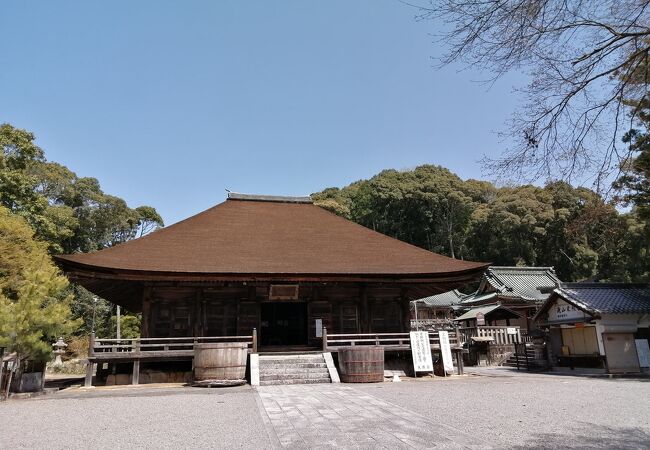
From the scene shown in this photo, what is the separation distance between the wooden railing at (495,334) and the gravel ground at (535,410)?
354 inches

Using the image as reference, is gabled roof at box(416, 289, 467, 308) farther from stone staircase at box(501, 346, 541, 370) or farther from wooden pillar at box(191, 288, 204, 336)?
wooden pillar at box(191, 288, 204, 336)

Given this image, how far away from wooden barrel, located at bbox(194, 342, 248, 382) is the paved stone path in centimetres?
231

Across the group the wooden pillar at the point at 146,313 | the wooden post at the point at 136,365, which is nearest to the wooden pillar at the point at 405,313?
the wooden pillar at the point at 146,313

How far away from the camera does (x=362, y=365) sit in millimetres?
11414

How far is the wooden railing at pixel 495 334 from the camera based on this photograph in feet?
66.6

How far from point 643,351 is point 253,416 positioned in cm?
1477

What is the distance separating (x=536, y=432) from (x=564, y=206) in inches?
1671

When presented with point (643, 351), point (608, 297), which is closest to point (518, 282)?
point (608, 297)

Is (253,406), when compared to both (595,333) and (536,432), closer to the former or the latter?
(536,432)

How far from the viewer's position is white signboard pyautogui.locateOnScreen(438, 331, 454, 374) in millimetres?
13406

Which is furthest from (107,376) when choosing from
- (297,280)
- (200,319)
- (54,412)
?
(297,280)

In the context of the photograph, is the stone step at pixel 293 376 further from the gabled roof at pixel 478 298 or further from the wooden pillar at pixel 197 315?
the gabled roof at pixel 478 298

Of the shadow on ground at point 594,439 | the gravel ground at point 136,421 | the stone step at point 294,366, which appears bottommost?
the shadow on ground at point 594,439

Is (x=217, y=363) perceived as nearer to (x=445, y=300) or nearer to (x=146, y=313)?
(x=146, y=313)
